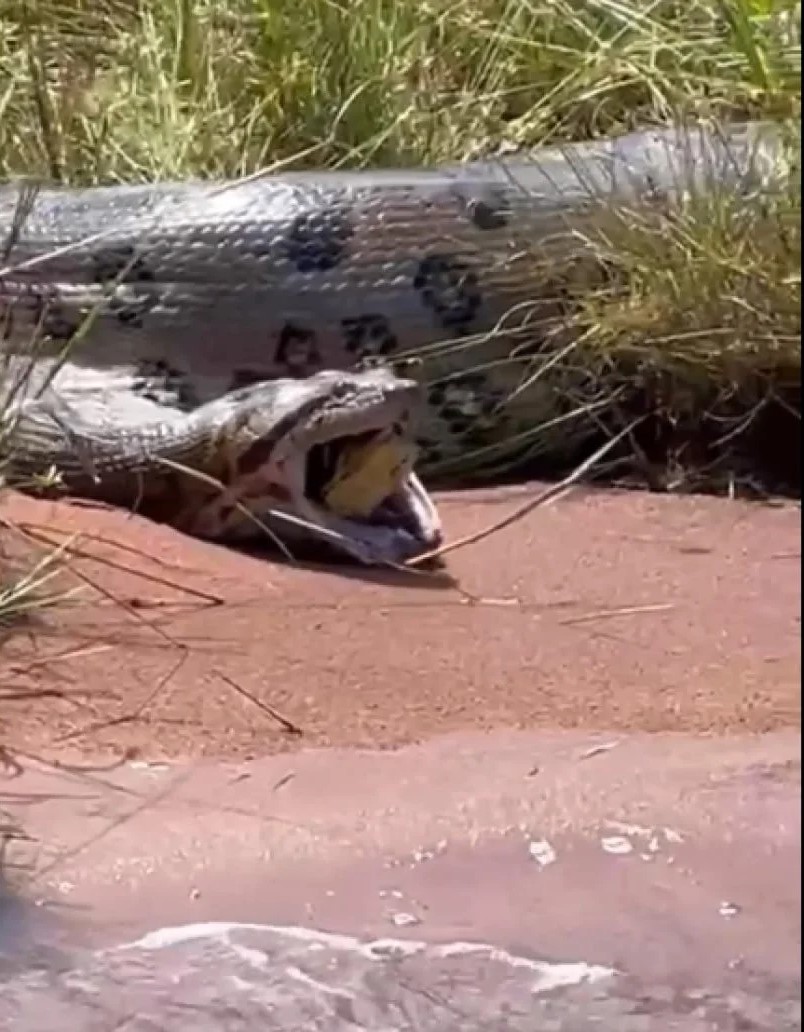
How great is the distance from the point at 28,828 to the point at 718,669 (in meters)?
0.62

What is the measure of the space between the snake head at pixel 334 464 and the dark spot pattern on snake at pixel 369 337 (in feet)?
1.61

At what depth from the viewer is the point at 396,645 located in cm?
261

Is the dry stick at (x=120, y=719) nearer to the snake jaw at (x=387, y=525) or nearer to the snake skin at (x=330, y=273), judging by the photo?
the snake jaw at (x=387, y=525)

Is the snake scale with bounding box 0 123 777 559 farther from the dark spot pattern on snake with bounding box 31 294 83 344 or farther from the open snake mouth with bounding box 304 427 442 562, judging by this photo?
the open snake mouth with bounding box 304 427 442 562

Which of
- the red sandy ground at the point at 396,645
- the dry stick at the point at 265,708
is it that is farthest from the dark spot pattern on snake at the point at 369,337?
the dry stick at the point at 265,708

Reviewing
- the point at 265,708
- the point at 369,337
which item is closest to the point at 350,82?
the point at 369,337

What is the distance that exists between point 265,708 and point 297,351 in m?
1.34

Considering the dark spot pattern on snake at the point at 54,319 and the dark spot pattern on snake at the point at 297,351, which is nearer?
the dark spot pattern on snake at the point at 54,319

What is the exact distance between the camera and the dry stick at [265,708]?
92.6 inches

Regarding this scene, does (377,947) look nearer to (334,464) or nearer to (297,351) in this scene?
(334,464)

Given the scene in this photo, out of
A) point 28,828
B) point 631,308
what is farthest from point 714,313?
point 631,308

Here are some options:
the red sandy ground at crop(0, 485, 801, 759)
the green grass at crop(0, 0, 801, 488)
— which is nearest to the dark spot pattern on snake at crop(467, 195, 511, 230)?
the green grass at crop(0, 0, 801, 488)

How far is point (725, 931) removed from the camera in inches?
54.1

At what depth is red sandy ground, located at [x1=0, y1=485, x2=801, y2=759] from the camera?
2205 millimetres
